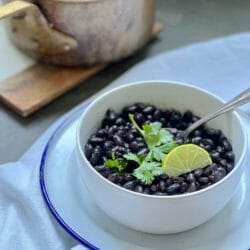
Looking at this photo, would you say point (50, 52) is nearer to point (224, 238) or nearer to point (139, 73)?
point (139, 73)

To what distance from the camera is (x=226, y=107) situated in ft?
1.93

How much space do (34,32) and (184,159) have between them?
1.00ft

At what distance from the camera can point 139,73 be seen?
77cm

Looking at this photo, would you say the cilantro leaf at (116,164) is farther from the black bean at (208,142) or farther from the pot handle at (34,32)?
the pot handle at (34,32)

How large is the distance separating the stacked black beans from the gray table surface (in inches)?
5.2

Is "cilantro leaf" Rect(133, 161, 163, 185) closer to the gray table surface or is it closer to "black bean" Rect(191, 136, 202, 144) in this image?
"black bean" Rect(191, 136, 202, 144)

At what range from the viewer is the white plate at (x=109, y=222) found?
20.7 inches

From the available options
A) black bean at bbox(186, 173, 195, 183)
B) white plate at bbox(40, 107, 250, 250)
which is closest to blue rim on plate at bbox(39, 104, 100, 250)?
white plate at bbox(40, 107, 250, 250)

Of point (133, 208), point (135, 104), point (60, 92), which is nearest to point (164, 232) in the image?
point (133, 208)

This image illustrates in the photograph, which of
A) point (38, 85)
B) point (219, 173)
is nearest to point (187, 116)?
point (219, 173)

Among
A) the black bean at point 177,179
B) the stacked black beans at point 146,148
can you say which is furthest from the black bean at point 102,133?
the black bean at point 177,179

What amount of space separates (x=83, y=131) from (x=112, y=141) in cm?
3

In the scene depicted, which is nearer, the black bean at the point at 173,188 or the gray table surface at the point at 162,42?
the black bean at the point at 173,188

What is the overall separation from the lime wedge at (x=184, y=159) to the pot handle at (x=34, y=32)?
0.87 feet
